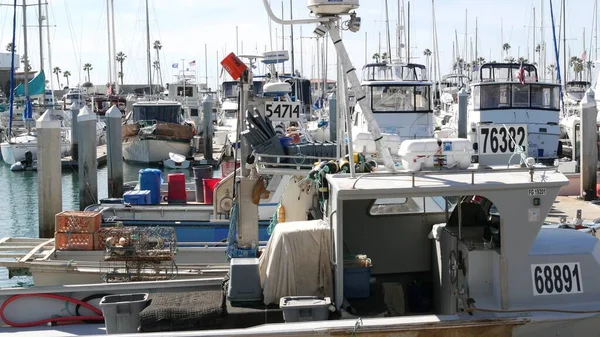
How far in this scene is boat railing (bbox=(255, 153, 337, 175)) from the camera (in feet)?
33.7

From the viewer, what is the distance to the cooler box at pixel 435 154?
7.60m

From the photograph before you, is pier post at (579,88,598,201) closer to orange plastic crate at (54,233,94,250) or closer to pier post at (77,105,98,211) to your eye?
orange plastic crate at (54,233,94,250)

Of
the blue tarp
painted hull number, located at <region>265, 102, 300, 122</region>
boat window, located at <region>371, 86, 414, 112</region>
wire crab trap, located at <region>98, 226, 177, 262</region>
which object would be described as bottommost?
wire crab trap, located at <region>98, 226, 177, 262</region>

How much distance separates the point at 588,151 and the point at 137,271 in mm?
12634

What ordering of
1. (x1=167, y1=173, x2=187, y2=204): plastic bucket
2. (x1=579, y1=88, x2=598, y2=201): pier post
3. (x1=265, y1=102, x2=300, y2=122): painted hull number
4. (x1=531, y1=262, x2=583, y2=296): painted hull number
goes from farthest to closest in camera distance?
(x1=579, y1=88, x2=598, y2=201): pier post → (x1=167, y1=173, x2=187, y2=204): plastic bucket → (x1=265, y1=102, x2=300, y2=122): painted hull number → (x1=531, y1=262, x2=583, y2=296): painted hull number

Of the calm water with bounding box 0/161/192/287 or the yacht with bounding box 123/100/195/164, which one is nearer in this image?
the calm water with bounding box 0/161/192/287

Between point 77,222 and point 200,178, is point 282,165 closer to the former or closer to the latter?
point 77,222

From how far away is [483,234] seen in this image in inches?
312

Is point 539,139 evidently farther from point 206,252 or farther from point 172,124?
point 172,124

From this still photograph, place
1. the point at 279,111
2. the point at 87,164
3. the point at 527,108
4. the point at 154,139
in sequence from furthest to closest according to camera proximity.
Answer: the point at 154,139, the point at 527,108, the point at 87,164, the point at 279,111

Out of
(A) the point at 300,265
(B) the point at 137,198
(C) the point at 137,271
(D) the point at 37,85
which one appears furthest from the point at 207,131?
(A) the point at 300,265

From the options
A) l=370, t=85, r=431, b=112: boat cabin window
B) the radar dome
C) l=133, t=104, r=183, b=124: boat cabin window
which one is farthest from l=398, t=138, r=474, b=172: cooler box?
l=133, t=104, r=183, b=124: boat cabin window

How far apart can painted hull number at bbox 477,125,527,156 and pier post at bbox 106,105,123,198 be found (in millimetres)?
16624

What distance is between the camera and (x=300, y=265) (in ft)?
25.2
